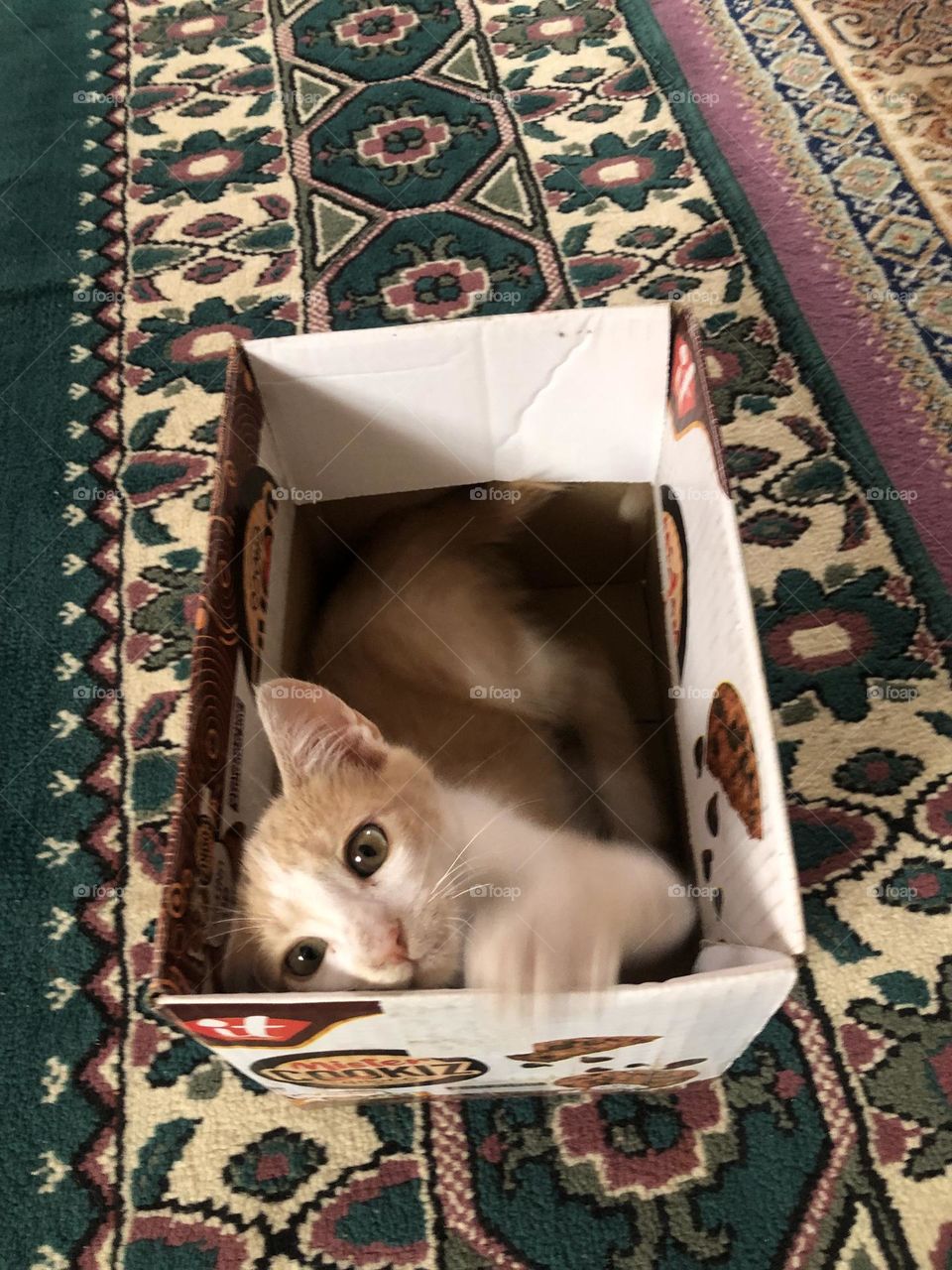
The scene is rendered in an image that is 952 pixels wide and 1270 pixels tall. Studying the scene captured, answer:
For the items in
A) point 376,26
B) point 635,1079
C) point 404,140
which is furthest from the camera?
point 376,26

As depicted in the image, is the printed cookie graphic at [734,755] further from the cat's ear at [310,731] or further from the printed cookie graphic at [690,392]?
the cat's ear at [310,731]

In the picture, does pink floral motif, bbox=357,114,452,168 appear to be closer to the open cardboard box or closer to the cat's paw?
the open cardboard box

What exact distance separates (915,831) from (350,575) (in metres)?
0.65

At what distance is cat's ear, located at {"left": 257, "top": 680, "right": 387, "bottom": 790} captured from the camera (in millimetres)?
699

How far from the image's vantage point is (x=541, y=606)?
3.57ft

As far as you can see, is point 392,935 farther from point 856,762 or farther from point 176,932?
point 856,762

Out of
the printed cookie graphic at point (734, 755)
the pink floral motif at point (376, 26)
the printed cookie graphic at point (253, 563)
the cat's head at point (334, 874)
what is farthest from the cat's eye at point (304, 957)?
the pink floral motif at point (376, 26)

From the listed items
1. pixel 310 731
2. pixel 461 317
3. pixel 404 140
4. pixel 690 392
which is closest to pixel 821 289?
pixel 461 317

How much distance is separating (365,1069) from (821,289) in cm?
118

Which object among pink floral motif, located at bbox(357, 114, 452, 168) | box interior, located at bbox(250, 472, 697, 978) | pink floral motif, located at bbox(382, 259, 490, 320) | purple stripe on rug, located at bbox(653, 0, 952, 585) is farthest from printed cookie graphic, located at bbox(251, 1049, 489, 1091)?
pink floral motif, located at bbox(357, 114, 452, 168)

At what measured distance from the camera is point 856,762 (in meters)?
0.94

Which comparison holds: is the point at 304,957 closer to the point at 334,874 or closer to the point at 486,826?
the point at 334,874

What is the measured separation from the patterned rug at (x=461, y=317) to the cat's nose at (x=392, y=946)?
A: 0.23 metres

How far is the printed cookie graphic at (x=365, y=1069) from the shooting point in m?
0.60
